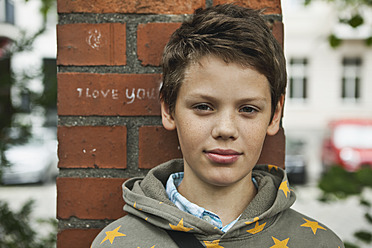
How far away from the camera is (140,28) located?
140 centimetres

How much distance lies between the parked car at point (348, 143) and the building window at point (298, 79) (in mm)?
5235

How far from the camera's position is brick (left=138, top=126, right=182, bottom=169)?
4.67 ft

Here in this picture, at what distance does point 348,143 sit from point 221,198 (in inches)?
357

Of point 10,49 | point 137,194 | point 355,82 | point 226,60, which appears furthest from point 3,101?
point 355,82

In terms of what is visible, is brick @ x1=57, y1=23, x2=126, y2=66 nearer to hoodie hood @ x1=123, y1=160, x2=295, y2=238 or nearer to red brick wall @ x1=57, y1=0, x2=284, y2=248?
red brick wall @ x1=57, y1=0, x2=284, y2=248

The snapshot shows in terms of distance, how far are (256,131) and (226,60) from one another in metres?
0.23

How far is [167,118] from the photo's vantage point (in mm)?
1334

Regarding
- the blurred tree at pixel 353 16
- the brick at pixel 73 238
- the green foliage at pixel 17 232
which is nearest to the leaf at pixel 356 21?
the blurred tree at pixel 353 16

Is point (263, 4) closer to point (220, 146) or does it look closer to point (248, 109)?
point (248, 109)

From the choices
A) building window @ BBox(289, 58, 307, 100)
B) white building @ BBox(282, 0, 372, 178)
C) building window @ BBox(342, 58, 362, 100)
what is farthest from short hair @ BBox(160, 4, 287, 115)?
building window @ BBox(342, 58, 362, 100)

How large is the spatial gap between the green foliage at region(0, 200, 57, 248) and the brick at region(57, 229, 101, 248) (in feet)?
2.00

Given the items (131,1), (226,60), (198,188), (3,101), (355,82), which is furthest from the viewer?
(355,82)

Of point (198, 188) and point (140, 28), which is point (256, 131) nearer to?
point (198, 188)

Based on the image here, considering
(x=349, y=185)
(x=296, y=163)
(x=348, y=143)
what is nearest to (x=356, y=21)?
(x=349, y=185)
